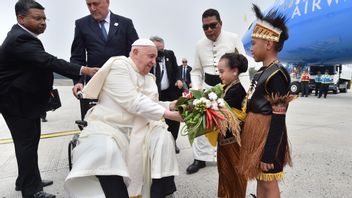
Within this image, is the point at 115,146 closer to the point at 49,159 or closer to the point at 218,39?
the point at 218,39

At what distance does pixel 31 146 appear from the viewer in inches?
111

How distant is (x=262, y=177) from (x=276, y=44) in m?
0.93

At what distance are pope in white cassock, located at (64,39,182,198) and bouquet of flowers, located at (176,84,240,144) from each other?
0.65 ft

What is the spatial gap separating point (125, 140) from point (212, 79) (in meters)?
1.58

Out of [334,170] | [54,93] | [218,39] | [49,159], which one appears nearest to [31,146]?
[54,93]

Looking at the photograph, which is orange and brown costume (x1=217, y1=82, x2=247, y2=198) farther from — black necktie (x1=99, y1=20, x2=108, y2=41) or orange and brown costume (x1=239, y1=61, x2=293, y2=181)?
black necktie (x1=99, y1=20, x2=108, y2=41)

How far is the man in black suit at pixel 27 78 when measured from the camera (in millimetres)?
2596

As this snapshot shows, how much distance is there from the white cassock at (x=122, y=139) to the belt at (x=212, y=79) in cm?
121

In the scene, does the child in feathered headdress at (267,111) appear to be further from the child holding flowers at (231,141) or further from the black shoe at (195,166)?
the black shoe at (195,166)

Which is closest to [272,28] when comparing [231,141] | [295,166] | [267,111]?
[267,111]

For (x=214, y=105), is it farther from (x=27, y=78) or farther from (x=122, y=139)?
(x=27, y=78)

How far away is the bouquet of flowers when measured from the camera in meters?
2.02

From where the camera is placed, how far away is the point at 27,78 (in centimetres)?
271

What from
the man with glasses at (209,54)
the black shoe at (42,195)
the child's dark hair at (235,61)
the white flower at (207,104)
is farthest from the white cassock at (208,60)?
the black shoe at (42,195)
